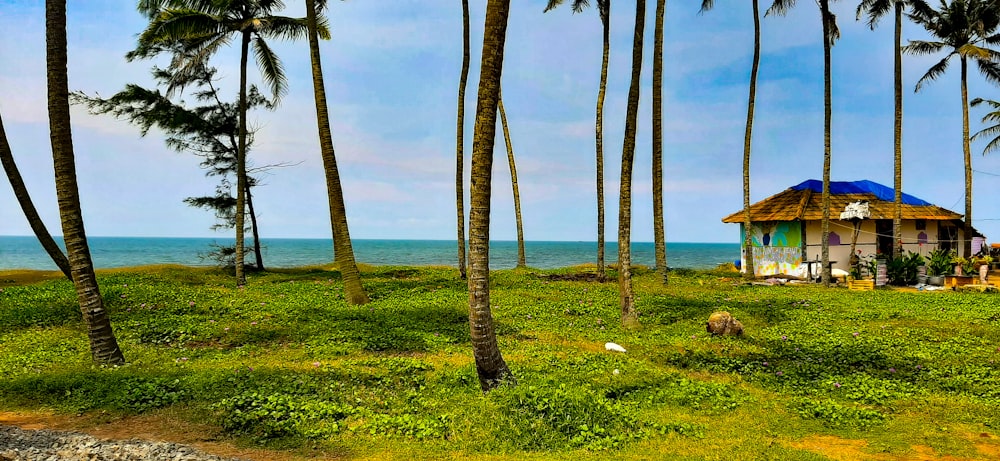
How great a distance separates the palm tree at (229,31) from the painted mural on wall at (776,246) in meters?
23.2

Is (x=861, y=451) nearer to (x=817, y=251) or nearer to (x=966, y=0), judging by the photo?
(x=817, y=251)

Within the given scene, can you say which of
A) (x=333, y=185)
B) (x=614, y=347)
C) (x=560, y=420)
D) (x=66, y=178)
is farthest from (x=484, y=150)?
(x=333, y=185)

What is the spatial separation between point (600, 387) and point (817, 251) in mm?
23554

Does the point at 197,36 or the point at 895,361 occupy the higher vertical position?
the point at 197,36

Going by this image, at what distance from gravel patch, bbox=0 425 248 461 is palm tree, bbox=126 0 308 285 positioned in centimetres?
1597

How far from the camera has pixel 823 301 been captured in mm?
16766

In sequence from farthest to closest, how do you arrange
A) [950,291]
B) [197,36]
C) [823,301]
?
[197,36]
[950,291]
[823,301]

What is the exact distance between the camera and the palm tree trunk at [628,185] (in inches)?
499

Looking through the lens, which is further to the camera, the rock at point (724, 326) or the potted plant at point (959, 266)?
the potted plant at point (959, 266)

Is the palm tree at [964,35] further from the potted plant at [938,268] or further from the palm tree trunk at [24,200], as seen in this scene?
the palm tree trunk at [24,200]

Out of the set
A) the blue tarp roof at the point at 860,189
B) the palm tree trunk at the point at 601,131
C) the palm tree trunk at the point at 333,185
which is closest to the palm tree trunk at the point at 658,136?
the palm tree trunk at the point at 601,131

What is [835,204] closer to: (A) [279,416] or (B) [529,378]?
(B) [529,378]

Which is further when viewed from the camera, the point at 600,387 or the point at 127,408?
the point at 600,387

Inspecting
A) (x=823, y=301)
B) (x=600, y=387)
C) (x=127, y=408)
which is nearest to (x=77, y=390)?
(x=127, y=408)
